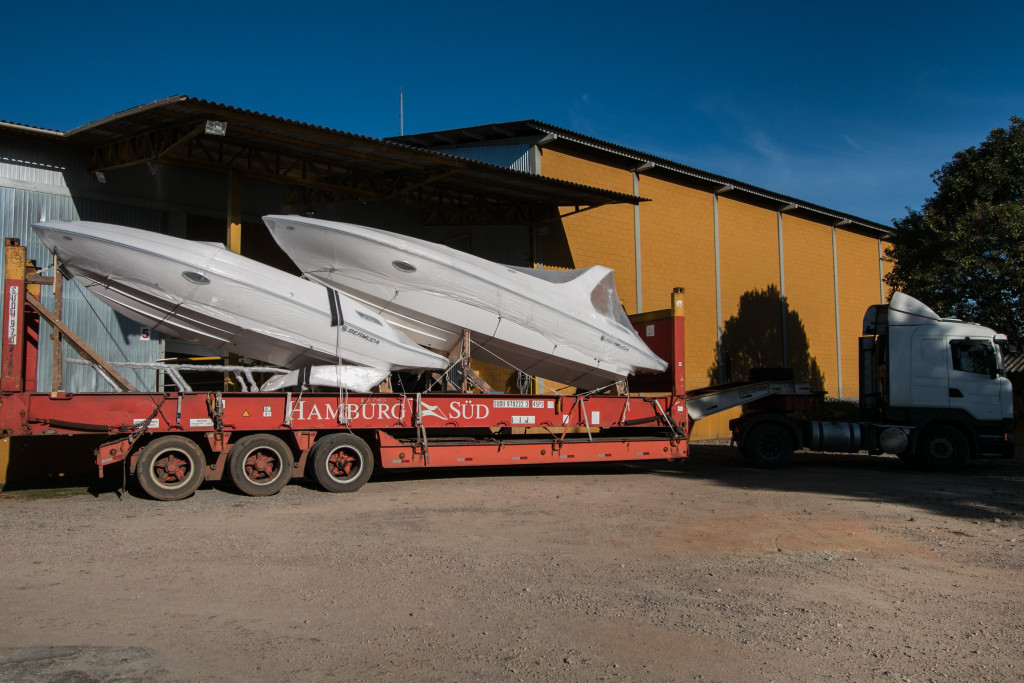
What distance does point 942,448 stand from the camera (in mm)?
13750

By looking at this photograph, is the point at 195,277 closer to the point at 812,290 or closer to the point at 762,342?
the point at 762,342

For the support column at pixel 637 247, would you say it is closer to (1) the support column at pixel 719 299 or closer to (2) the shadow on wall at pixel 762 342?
(1) the support column at pixel 719 299

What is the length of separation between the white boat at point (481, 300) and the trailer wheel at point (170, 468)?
3.34 m

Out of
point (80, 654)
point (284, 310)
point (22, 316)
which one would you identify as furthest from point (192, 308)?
point (80, 654)

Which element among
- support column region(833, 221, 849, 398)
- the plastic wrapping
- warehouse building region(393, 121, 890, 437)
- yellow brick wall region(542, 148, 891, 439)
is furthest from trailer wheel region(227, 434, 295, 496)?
support column region(833, 221, 849, 398)

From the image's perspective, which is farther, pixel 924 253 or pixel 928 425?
pixel 924 253

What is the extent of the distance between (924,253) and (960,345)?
6955 mm

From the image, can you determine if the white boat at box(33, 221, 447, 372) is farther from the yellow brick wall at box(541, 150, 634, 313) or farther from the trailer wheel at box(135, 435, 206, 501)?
the yellow brick wall at box(541, 150, 634, 313)

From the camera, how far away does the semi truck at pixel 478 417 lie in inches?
355

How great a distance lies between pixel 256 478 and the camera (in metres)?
9.73

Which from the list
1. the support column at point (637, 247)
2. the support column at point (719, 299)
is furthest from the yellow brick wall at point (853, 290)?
the support column at point (637, 247)

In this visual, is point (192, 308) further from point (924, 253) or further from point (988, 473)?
point (924, 253)

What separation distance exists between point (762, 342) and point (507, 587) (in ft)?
67.8

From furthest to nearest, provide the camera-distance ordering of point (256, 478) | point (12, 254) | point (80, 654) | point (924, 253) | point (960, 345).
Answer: point (924, 253) < point (960, 345) < point (256, 478) < point (12, 254) < point (80, 654)
